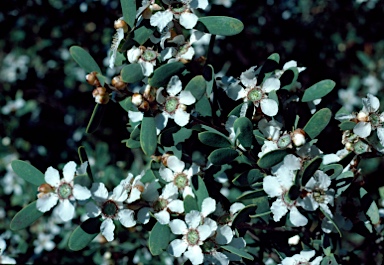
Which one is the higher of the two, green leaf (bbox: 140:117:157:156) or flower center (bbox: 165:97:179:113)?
flower center (bbox: 165:97:179:113)

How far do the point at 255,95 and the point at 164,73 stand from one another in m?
0.34

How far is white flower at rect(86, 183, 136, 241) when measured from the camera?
5.31ft

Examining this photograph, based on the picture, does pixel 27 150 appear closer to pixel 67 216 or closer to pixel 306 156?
pixel 67 216

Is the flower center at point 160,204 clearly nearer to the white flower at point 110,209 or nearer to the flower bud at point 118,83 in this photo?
the white flower at point 110,209

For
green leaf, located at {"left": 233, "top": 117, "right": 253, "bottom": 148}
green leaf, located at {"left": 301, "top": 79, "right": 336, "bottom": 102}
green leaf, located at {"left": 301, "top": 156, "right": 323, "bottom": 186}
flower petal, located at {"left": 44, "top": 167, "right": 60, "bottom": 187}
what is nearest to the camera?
green leaf, located at {"left": 301, "top": 156, "right": 323, "bottom": 186}

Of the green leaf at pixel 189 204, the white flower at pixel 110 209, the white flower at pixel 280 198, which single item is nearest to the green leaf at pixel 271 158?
the white flower at pixel 280 198

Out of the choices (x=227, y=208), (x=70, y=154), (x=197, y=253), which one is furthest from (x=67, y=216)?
(x=70, y=154)

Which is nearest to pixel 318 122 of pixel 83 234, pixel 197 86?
pixel 197 86

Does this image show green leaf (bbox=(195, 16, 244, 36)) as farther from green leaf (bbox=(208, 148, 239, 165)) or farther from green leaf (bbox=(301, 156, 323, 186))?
green leaf (bbox=(301, 156, 323, 186))

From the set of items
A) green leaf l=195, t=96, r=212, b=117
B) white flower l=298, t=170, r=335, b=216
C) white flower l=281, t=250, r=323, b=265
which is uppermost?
green leaf l=195, t=96, r=212, b=117

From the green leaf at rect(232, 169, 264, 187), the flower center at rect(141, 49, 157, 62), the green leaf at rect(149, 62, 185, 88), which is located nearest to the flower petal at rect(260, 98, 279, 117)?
the green leaf at rect(232, 169, 264, 187)

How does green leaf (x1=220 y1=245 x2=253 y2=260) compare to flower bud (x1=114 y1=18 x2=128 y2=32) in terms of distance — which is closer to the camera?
green leaf (x1=220 y1=245 x2=253 y2=260)

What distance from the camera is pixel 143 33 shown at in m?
1.65

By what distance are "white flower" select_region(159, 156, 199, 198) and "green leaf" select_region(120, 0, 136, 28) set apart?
519 millimetres
